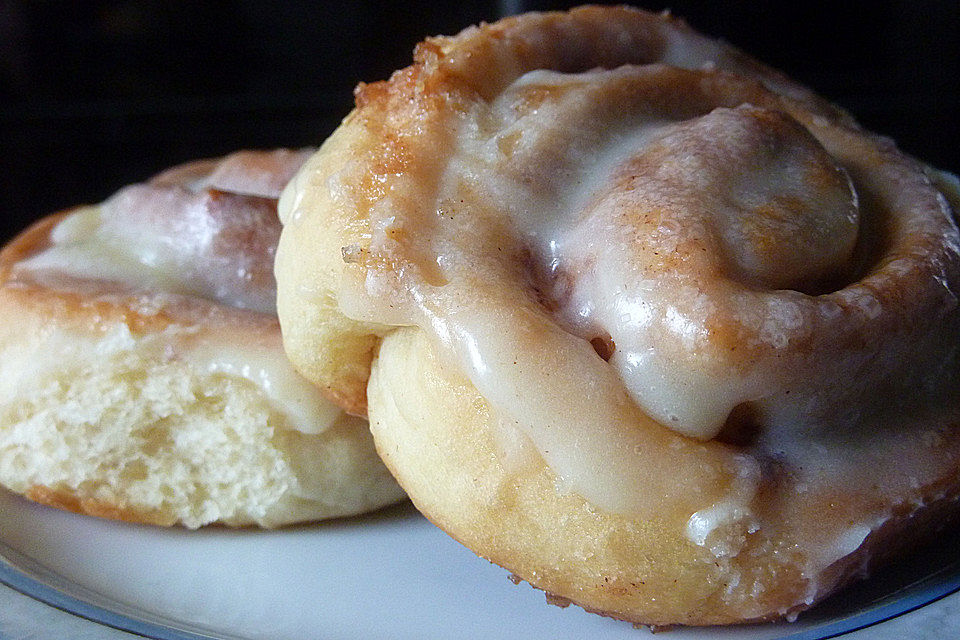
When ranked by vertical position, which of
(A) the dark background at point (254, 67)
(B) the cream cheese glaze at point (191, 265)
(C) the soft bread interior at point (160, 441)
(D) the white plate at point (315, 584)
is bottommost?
(A) the dark background at point (254, 67)

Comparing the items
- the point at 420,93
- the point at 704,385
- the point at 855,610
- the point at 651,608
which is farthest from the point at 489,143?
the point at 855,610

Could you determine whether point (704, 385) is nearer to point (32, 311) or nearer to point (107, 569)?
point (107, 569)

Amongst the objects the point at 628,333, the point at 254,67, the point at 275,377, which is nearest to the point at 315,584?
the point at 275,377

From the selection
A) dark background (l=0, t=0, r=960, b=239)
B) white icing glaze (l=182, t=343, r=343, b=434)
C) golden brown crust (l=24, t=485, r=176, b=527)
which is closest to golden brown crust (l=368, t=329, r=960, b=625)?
white icing glaze (l=182, t=343, r=343, b=434)

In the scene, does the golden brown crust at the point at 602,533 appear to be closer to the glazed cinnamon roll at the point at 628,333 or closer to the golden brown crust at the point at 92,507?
the glazed cinnamon roll at the point at 628,333

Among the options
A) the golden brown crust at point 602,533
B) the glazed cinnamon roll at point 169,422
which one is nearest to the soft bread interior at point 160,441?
the glazed cinnamon roll at point 169,422
